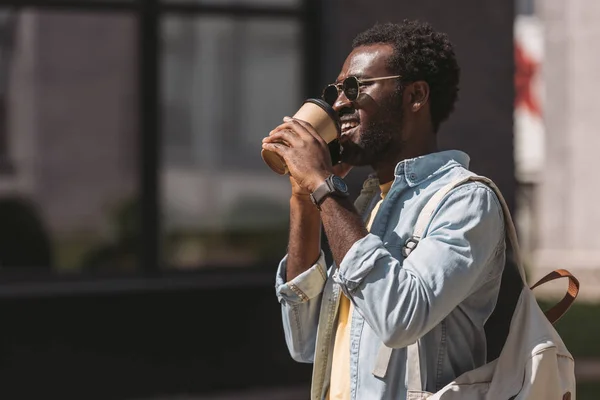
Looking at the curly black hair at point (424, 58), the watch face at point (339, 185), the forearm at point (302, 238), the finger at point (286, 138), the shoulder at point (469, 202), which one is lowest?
the forearm at point (302, 238)

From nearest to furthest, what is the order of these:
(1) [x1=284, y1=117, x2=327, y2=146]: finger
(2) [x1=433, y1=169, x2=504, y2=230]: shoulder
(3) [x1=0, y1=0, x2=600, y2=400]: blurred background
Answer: (2) [x1=433, y1=169, x2=504, y2=230]: shoulder < (1) [x1=284, y1=117, x2=327, y2=146]: finger < (3) [x1=0, y1=0, x2=600, y2=400]: blurred background

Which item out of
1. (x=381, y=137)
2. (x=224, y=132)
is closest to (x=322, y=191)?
(x=381, y=137)

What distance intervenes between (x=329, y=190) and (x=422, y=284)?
0.29m

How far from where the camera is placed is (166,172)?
24.6 feet

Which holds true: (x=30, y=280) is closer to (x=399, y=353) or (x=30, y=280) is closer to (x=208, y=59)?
(x=208, y=59)

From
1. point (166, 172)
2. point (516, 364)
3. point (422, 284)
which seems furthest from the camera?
point (166, 172)

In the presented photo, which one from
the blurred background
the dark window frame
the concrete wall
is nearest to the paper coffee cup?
the blurred background

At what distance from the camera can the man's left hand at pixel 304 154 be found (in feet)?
7.76

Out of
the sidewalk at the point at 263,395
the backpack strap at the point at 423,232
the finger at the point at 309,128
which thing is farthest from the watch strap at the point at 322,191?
the sidewalk at the point at 263,395

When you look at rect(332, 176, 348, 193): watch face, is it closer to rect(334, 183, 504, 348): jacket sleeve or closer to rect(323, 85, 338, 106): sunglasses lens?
rect(334, 183, 504, 348): jacket sleeve

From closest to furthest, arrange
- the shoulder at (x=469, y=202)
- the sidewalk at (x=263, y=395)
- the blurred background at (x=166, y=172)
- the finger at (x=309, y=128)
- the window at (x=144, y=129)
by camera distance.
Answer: the shoulder at (x=469, y=202) → the finger at (x=309, y=128) → the blurred background at (x=166, y=172) → the sidewalk at (x=263, y=395) → the window at (x=144, y=129)

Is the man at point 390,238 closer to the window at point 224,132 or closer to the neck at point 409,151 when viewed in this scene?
the neck at point 409,151

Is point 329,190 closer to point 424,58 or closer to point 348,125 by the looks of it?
point 348,125

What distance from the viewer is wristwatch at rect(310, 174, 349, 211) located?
91.9 inches
